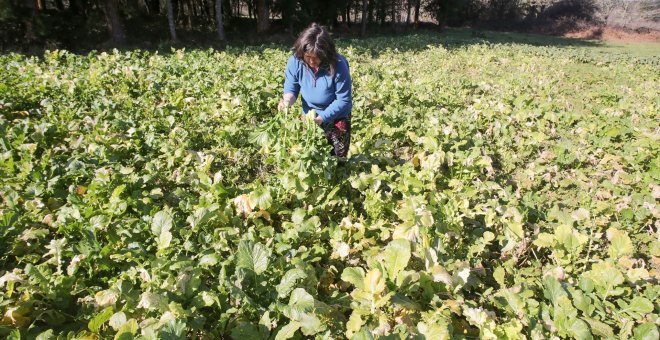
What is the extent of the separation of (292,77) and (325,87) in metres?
0.44

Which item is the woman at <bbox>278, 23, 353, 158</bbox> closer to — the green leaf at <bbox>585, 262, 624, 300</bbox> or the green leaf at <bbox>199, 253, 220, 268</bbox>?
the green leaf at <bbox>199, 253, 220, 268</bbox>

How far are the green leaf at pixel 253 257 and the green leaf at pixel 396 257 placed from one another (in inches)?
32.6

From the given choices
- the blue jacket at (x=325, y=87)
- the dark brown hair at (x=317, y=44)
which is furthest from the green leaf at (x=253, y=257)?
the dark brown hair at (x=317, y=44)

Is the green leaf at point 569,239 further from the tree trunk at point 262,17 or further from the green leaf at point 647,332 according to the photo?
the tree trunk at point 262,17

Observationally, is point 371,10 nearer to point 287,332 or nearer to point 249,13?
point 249,13

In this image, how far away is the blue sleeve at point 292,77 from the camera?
3916 mm

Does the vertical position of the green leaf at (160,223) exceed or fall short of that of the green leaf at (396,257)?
it exceeds it

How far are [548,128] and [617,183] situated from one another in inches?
85.7

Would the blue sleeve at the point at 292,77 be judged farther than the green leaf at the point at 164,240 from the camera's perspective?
Yes

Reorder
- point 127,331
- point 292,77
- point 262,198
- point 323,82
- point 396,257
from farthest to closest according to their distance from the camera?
point 292,77, point 323,82, point 262,198, point 396,257, point 127,331

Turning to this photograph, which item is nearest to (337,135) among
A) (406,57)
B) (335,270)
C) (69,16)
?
(335,270)

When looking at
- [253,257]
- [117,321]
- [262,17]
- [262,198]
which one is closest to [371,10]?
[262,17]

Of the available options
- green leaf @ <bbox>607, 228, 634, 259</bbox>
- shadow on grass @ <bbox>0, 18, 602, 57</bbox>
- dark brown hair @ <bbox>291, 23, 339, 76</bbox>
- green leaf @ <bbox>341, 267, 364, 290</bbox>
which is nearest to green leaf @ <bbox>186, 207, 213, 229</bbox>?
green leaf @ <bbox>341, 267, 364, 290</bbox>

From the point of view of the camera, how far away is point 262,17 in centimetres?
2541
